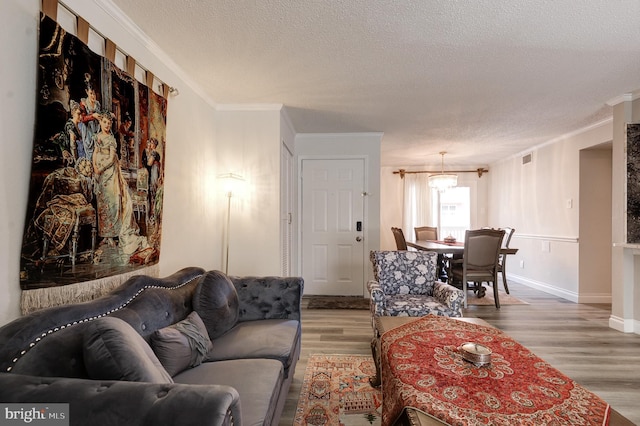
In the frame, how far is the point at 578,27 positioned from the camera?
82.1 inches

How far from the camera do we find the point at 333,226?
4.82 meters

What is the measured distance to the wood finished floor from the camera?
2.22m

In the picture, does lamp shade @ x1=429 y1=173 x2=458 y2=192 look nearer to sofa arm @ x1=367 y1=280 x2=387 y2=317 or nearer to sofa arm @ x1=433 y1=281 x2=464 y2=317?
sofa arm @ x1=433 y1=281 x2=464 y2=317

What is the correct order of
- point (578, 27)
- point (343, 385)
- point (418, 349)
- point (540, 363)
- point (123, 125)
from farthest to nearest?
point (343, 385) → point (578, 27) → point (123, 125) → point (418, 349) → point (540, 363)

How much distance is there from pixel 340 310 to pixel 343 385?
1.86 metres

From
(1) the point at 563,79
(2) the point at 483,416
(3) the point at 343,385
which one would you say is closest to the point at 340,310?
→ (3) the point at 343,385

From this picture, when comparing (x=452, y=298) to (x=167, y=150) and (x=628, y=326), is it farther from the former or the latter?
(x=167, y=150)

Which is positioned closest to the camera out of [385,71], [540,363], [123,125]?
→ [540,363]

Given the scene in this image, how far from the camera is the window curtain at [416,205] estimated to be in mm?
7121

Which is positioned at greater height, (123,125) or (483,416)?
(123,125)

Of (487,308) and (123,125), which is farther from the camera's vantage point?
(487,308)

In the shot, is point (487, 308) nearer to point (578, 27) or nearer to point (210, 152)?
point (578, 27)

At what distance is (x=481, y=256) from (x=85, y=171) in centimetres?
433

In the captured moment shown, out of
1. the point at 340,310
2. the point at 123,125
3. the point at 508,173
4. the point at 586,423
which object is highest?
the point at 508,173
